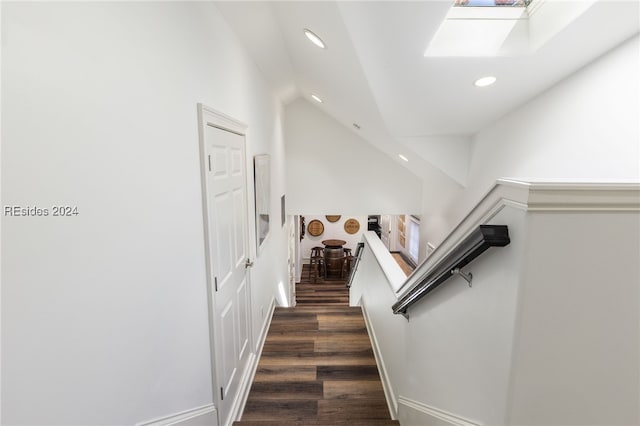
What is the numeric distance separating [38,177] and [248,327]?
7.12 feet

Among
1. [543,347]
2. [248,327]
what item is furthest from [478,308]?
[248,327]

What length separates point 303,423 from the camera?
212 centimetres

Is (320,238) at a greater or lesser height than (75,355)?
lesser

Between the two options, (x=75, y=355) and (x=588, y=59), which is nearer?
(x=75, y=355)

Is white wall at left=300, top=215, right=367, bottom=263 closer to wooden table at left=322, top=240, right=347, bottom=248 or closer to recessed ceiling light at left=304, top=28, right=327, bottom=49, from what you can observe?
wooden table at left=322, top=240, right=347, bottom=248

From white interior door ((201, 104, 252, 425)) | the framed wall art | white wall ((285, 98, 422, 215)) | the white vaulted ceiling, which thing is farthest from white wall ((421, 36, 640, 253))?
white wall ((285, 98, 422, 215))

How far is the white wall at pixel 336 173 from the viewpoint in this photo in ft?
16.2

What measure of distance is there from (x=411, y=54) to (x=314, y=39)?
0.68 m

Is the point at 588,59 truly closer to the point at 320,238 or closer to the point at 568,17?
the point at 568,17

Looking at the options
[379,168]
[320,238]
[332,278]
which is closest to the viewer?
[379,168]

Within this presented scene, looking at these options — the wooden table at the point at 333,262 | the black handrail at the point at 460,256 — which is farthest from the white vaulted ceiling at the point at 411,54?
the wooden table at the point at 333,262

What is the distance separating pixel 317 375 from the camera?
2625mm

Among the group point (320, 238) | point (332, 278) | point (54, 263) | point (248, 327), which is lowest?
point (332, 278)

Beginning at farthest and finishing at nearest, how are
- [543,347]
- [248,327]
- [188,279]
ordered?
[248,327] < [188,279] < [543,347]
